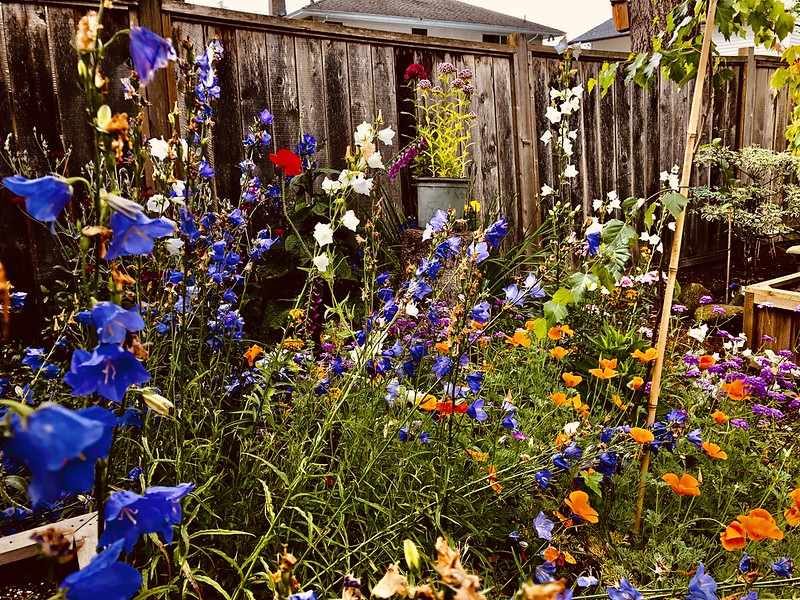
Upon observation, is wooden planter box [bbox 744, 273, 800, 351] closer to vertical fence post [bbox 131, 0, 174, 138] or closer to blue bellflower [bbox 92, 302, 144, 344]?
vertical fence post [bbox 131, 0, 174, 138]

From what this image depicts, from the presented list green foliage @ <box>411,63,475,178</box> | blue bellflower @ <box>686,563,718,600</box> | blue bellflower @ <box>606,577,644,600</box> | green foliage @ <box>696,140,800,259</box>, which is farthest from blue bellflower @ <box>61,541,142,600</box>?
green foliage @ <box>696,140,800,259</box>

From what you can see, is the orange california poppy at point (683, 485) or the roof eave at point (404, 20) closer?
the orange california poppy at point (683, 485)

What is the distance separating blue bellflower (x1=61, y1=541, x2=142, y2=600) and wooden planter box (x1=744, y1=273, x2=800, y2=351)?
3.26 metres

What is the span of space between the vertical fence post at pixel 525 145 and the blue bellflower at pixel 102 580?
12.5 ft

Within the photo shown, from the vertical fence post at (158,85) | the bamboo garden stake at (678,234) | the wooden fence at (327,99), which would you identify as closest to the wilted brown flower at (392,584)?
the bamboo garden stake at (678,234)

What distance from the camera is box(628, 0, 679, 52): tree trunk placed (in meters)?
4.89

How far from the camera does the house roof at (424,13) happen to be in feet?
55.2

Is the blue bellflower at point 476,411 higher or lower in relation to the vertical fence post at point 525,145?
lower

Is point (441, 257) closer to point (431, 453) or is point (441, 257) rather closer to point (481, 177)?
point (431, 453)

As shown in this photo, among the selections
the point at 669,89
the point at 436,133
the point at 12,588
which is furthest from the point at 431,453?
the point at 669,89

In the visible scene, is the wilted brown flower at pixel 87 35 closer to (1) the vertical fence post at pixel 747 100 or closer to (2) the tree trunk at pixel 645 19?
(2) the tree trunk at pixel 645 19

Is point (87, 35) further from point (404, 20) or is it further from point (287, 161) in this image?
point (404, 20)

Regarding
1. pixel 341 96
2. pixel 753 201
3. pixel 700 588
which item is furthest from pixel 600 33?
pixel 700 588

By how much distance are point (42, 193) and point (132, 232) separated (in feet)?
0.26
